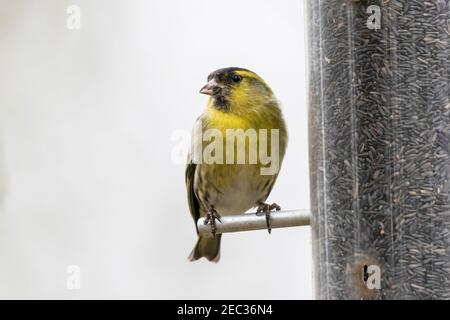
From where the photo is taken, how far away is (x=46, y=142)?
5.82 metres

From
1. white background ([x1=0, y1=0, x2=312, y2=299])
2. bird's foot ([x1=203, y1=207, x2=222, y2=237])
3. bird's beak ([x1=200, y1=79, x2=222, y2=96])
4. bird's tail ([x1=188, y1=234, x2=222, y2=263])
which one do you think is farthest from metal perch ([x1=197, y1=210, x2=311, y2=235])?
white background ([x1=0, y1=0, x2=312, y2=299])

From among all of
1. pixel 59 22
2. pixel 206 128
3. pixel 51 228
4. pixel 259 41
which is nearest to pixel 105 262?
pixel 51 228

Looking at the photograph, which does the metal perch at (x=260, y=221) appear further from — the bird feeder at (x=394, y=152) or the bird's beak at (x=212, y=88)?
the bird's beak at (x=212, y=88)

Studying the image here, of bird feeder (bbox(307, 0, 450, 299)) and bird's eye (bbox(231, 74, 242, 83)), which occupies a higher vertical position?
bird's eye (bbox(231, 74, 242, 83))

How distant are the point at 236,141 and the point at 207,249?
0.62 metres

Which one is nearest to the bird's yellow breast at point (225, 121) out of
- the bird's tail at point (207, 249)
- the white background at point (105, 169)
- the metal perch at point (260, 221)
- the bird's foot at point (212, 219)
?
the bird's foot at point (212, 219)

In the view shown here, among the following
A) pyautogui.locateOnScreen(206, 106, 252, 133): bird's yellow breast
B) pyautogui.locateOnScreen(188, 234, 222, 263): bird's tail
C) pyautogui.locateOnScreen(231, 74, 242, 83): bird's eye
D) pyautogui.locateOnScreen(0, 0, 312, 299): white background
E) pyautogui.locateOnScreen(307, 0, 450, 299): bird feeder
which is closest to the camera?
pyautogui.locateOnScreen(307, 0, 450, 299): bird feeder

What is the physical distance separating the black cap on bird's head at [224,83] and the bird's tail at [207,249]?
2.09ft

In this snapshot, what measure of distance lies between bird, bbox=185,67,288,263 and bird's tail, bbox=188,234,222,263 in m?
0.23

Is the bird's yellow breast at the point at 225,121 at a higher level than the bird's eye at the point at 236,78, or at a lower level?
lower

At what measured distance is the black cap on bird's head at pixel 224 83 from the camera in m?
4.23

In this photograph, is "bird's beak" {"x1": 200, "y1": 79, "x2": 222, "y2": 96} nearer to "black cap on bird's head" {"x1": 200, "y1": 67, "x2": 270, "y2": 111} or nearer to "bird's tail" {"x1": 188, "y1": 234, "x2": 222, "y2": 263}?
"black cap on bird's head" {"x1": 200, "y1": 67, "x2": 270, "y2": 111}

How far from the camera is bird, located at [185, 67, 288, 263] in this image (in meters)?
4.19

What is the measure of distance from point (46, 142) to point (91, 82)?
0.42 meters
